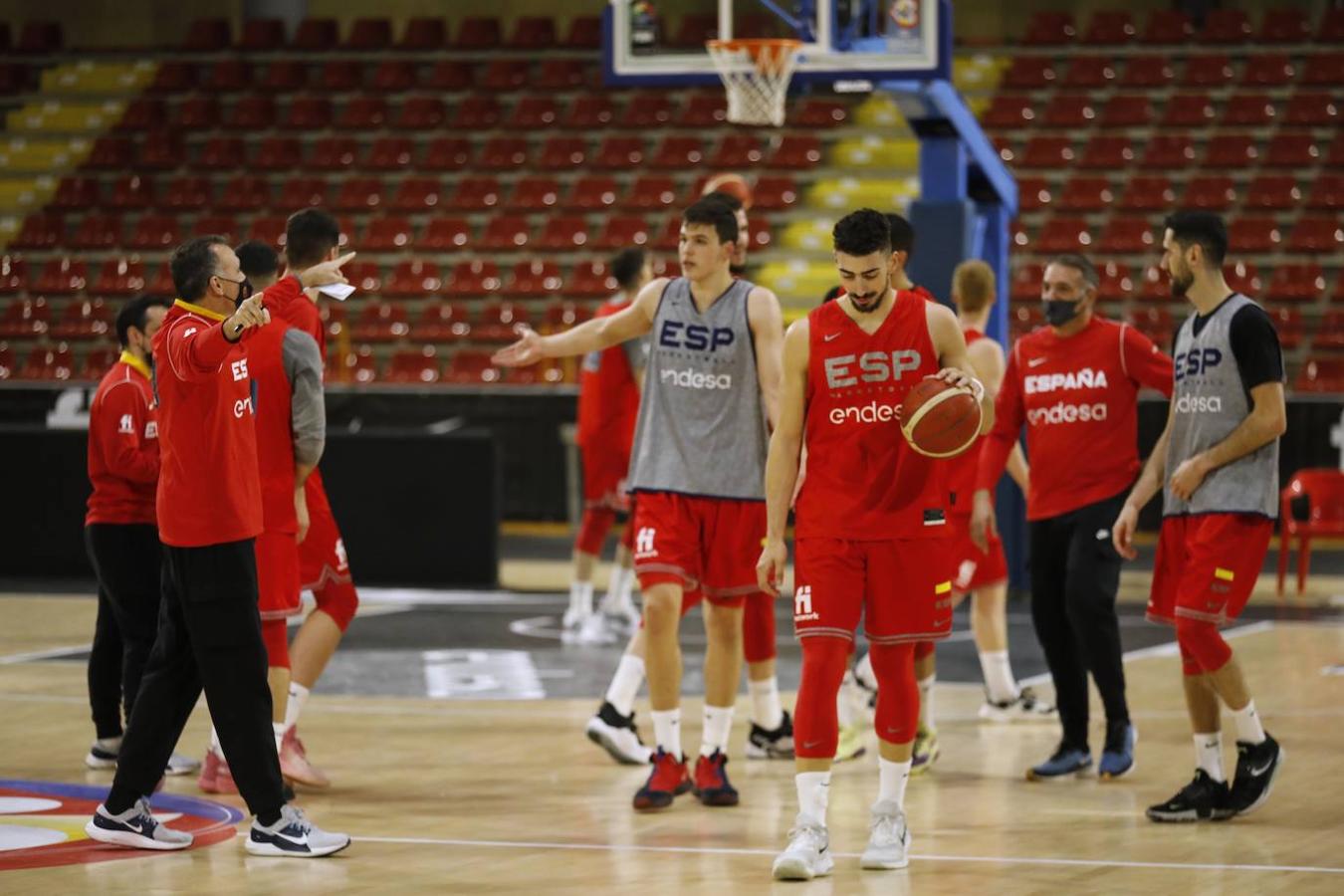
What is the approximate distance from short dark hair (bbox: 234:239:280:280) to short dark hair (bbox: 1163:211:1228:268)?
3.15m

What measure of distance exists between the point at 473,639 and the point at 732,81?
12.0 feet

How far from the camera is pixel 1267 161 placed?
22281mm

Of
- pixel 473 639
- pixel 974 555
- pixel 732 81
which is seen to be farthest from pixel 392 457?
pixel 974 555

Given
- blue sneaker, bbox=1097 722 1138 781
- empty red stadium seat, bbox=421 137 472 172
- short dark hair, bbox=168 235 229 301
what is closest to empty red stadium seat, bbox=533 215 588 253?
empty red stadium seat, bbox=421 137 472 172

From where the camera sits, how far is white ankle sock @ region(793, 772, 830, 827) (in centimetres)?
621

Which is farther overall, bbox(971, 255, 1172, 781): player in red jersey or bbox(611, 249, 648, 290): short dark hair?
bbox(611, 249, 648, 290): short dark hair

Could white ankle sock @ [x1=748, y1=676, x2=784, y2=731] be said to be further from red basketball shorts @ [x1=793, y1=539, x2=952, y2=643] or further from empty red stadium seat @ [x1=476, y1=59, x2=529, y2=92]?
empty red stadium seat @ [x1=476, y1=59, x2=529, y2=92]

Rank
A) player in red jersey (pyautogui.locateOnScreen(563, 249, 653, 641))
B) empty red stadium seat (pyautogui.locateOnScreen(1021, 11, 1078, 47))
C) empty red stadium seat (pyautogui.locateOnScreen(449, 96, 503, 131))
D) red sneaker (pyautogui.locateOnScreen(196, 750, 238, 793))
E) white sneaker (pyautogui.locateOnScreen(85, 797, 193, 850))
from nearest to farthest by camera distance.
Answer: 1. white sneaker (pyautogui.locateOnScreen(85, 797, 193, 850))
2. red sneaker (pyautogui.locateOnScreen(196, 750, 238, 793))
3. player in red jersey (pyautogui.locateOnScreen(563, 249, 653, 641))
4. empty red stadium seat (pyautogui.locateOnScreen(1021, 11, 1078, 47))
5. empty red stadium seat (pyautogui.locateOnScreen(449, 96, 503, 131))

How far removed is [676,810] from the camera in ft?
24.2

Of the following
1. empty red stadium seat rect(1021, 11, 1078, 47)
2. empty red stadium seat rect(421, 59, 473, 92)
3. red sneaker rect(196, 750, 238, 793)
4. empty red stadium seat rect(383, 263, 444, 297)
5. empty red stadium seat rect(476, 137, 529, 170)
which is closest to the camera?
red sneaker rect(196, 750, 238, 793)

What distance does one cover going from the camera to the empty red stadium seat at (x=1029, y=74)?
79.6 ft

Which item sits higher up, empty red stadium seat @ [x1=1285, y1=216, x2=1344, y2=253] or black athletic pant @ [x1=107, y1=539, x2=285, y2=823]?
black athletic pant @ [x1=107, y1=539, x2=285, y2=823]

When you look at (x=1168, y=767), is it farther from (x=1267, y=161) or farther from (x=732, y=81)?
(x=1267, y=161)

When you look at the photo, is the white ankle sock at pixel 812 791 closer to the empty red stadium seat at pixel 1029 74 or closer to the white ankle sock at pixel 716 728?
the white ankle sock at pixel 716 728
